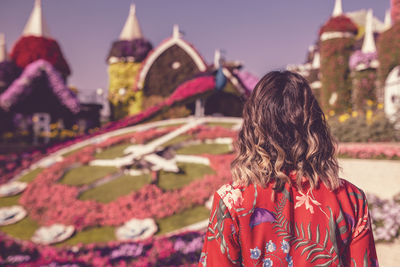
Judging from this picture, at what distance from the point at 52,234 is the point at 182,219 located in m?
2.59

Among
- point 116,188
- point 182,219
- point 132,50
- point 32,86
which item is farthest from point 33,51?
point 182,219

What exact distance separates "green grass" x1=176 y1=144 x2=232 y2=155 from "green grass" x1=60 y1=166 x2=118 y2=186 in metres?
2.13

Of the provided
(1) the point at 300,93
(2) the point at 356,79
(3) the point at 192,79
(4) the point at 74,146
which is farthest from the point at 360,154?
(2) the point at 356,79

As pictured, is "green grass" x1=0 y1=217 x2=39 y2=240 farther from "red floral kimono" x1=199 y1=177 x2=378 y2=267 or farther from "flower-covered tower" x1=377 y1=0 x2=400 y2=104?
"flower-covered tower" x1=377 y1=0 x2=400 y2=104

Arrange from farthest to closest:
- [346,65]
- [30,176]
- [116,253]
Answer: [346,65] → [30,176] → [116,253]

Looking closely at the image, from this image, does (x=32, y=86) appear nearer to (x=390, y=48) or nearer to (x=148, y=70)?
(x=148, y=70)

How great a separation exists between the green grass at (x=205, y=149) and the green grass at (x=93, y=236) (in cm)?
347

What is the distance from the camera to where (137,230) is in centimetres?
564

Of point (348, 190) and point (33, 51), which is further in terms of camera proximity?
point (33, 51)

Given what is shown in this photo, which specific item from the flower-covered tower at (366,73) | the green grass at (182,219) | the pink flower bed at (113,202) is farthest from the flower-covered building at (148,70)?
the green grass at (182,219)

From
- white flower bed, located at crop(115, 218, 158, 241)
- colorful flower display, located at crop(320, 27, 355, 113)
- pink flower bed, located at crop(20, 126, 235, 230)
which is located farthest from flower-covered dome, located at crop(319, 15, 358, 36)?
white flower bed, located at crop(115, 218, 158, 241)

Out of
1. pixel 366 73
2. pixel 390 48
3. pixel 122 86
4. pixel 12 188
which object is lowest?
pixel 12 188

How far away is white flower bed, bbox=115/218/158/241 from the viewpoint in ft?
18.2

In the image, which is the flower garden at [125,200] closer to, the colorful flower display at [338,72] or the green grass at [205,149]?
the green grass at [205,149]
